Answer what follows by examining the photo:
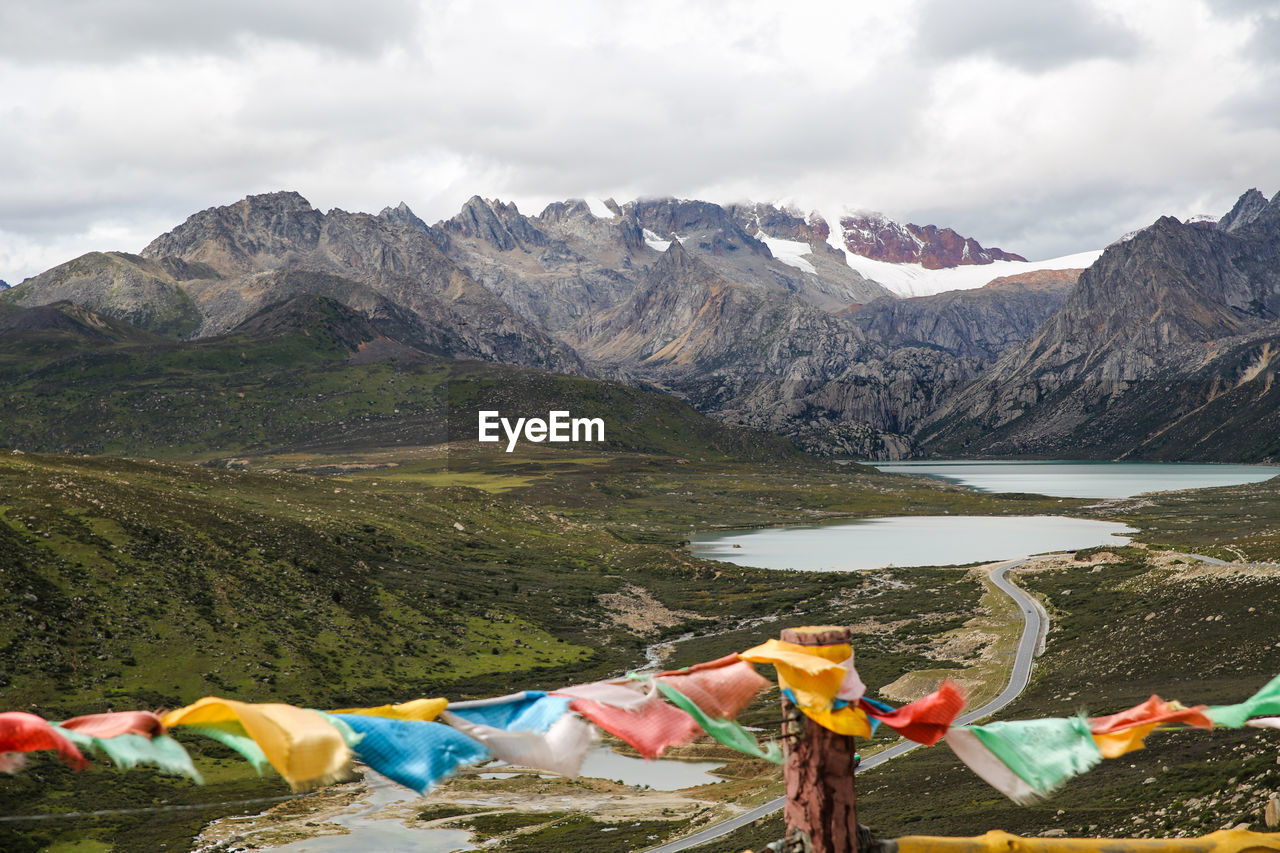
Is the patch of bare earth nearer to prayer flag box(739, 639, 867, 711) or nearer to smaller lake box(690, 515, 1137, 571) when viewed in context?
smaller lake box(690, 515, 1137, 571)

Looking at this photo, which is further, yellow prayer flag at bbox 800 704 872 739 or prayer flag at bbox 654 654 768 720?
prayer flag at bbox 654 654 768 720

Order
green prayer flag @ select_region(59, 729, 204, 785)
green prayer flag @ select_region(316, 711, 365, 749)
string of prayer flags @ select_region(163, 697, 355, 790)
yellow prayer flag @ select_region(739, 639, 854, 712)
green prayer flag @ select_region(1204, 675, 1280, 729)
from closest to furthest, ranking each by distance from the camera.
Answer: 1. string of prayer flags @ select_region(163, 697, 355, 790)
2. green prayer flag @ select_region(59, 729, 204, 785)
3. green prayer flag @ select_region(316, 711, 365, 749)
4. yellow prayer flag @ select_region(739, 639, 854, 712)
5. green prayer flag @ select_region(1204, 675, 1280, 729)

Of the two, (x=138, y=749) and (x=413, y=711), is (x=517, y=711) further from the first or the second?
(x=138, y=749)

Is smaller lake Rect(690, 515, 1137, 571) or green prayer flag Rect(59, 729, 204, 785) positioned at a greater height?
green prayer flag Rect(59, 729, 204, 785)

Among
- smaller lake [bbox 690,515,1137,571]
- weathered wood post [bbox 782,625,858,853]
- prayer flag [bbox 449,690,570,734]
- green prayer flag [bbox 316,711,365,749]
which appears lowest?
smaller lake [bbox 690,515,1137,571]

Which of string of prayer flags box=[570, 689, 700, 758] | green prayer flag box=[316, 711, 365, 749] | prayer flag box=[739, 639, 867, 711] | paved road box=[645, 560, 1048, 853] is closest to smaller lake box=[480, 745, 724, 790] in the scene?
paved road box=[645, 560, 1048, 853]

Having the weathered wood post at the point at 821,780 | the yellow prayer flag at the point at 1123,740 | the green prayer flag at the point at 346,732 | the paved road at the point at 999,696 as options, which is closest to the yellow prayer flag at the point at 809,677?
the weathered wood post at the point at 821,780

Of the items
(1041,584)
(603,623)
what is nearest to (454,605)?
(603,623)
